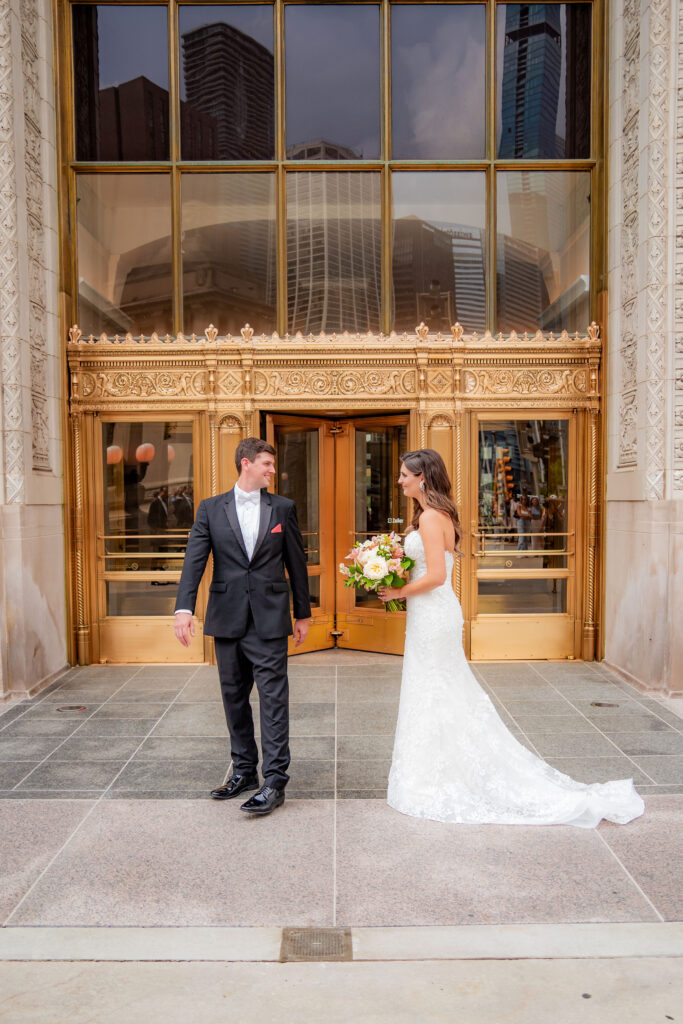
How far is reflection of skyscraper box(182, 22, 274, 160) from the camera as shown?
330 inches

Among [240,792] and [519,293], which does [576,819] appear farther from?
[519,293]

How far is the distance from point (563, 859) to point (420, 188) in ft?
23.2

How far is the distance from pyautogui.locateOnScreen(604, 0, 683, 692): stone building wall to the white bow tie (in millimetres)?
4202

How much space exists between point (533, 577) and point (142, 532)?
4.35 m

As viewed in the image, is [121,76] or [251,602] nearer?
[251,602]

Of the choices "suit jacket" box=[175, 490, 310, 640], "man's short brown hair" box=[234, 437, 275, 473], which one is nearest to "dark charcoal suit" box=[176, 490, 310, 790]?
"suit jacket" box=[175, 490, 310, 640]

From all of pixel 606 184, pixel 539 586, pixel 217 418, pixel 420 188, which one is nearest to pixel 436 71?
pixel 420 188

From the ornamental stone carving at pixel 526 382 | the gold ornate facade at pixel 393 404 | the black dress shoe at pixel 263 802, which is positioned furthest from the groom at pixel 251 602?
the ornamental stone carving at pixel 526 382

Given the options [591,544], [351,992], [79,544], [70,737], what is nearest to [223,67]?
[79,544]

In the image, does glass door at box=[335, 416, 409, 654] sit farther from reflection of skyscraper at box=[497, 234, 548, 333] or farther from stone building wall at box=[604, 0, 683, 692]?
stone building wall at box=[604, 0, 683, 692]

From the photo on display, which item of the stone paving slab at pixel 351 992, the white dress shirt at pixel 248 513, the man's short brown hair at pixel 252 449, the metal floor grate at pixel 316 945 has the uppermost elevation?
the man's short brown hair at pixel 252 449

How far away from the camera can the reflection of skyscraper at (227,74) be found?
838cm

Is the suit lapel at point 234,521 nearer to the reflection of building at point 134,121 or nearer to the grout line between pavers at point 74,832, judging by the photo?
the grout line between pavers at point 74,832

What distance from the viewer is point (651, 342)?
7.16m
